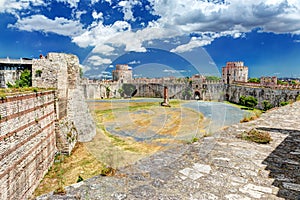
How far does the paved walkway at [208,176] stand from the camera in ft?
8.36

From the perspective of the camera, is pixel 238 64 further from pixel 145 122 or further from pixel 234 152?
pixel 234 152

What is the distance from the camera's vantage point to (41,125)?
888 centimetres

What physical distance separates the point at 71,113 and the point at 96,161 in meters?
3.85

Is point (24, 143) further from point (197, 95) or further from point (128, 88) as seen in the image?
point (128, 88)

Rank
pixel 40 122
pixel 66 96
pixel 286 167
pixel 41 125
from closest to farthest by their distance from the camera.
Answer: pixel 286 167 < pixel 40 122 < pixel 41 125 < pixel 66 96

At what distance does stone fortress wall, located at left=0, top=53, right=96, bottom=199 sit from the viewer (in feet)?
20.4

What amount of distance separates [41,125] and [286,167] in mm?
9040

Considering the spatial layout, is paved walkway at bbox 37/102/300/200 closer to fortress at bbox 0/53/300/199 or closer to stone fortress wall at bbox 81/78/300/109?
fortress at bbox 0/53/300/199

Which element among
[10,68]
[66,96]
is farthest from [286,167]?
[10,68]

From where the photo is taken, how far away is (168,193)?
2564 millimetres

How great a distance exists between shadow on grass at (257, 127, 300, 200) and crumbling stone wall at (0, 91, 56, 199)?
6.85m

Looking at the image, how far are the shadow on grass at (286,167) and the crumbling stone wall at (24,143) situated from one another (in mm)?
6845

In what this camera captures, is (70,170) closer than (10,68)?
Yes

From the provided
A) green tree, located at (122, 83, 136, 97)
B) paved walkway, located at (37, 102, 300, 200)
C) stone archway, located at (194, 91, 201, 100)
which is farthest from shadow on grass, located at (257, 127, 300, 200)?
green tree, located at (122, 83, 136, 97)
